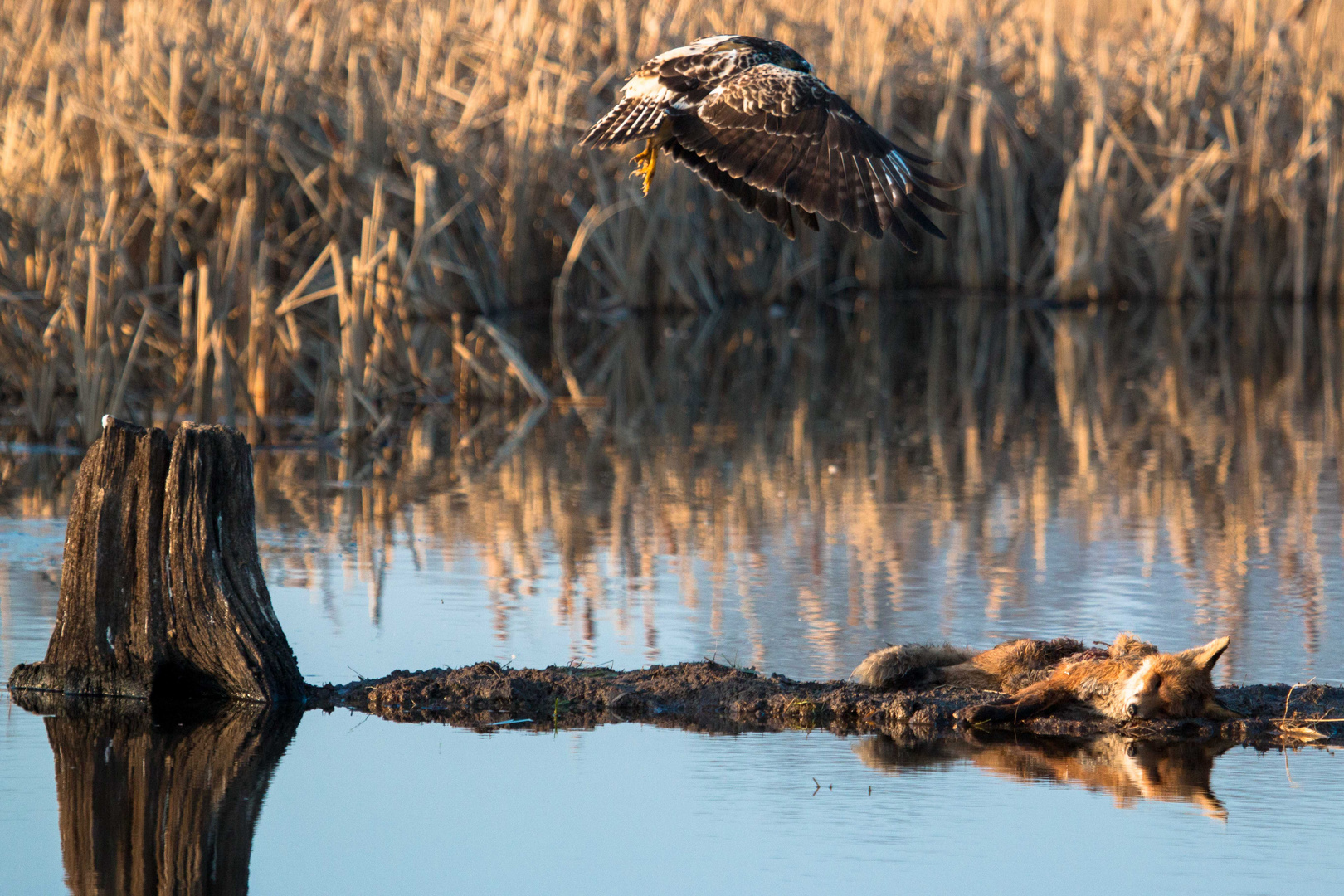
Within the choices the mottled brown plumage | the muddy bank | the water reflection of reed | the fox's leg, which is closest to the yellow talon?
the mottled brown plumage

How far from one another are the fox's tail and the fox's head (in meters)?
0.54

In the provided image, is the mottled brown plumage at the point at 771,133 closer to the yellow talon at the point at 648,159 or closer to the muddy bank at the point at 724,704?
the yellow talon at the point at 648,159

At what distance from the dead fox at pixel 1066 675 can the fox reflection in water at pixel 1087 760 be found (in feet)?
0.35

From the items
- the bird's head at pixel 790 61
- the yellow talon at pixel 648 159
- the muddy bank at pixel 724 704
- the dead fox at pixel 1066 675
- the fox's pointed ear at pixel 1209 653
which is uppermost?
the bird's head at pixel 790 61

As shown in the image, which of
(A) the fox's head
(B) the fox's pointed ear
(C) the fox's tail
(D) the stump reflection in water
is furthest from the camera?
(C) the fox's tail

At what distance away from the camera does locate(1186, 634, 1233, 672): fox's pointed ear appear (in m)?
4.83

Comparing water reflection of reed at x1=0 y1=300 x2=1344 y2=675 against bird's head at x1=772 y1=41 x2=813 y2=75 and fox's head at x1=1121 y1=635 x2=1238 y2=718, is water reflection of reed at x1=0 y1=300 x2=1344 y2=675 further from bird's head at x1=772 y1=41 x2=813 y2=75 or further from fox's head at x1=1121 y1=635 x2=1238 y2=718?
bird's head at x1=772 y1=41 x2=813 y2=75

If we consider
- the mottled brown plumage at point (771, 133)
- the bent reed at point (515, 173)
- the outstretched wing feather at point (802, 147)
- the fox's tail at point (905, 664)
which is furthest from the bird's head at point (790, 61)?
the bent reed at point (515, 173)

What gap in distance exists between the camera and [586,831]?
14.0ft

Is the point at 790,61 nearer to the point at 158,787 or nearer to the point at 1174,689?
the point at 1174,689

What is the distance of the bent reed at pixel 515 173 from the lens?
35.3ft

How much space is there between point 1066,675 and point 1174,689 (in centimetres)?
29

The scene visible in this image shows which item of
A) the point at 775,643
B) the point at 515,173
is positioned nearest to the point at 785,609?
the point at 775,643

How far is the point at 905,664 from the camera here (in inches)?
208
